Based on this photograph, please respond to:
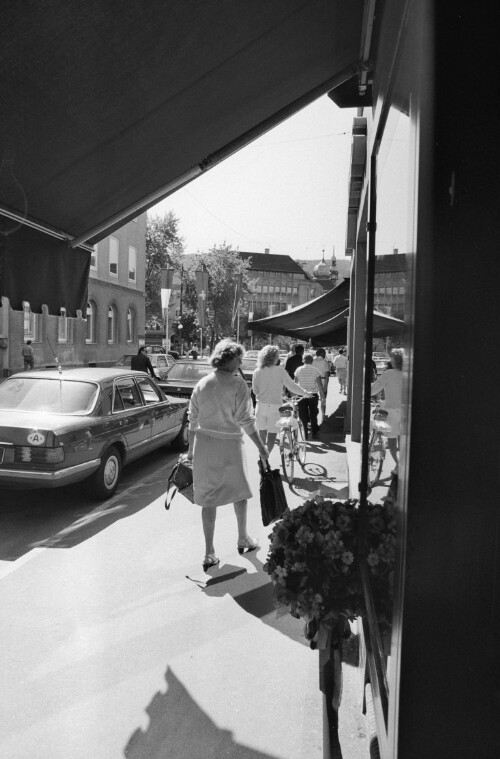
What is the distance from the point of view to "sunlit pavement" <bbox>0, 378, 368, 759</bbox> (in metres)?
2.71

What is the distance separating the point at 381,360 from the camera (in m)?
2.13

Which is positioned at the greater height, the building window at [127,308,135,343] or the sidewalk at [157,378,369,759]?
the building window at [127,308,135,343]

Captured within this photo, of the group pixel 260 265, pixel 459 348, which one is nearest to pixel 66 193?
pixel 459 348

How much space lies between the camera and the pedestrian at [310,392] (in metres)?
11.0

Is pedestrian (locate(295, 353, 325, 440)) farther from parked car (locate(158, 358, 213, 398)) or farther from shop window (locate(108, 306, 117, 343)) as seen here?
shop window (locate(108, 306, 117, 343))

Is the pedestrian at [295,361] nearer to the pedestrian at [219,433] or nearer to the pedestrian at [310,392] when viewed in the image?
the pedestrian at [310,392]

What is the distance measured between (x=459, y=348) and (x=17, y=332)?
27315 millimetres

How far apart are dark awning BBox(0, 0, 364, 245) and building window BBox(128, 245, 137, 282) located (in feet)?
110

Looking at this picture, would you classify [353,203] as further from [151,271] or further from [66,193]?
[151,271]

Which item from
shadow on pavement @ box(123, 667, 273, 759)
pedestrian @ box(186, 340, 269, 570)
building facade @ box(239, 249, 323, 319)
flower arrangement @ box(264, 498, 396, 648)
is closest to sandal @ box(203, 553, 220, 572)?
pedestrian @ box(186, 340, 269, 570)

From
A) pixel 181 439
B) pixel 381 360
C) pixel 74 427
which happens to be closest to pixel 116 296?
pixel 181 439

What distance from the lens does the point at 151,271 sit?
48.4 metres

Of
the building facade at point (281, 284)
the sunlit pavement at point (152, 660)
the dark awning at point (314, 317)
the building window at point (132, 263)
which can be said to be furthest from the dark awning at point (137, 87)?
the building facade at point (281, 284)

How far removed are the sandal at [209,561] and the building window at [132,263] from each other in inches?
1350
